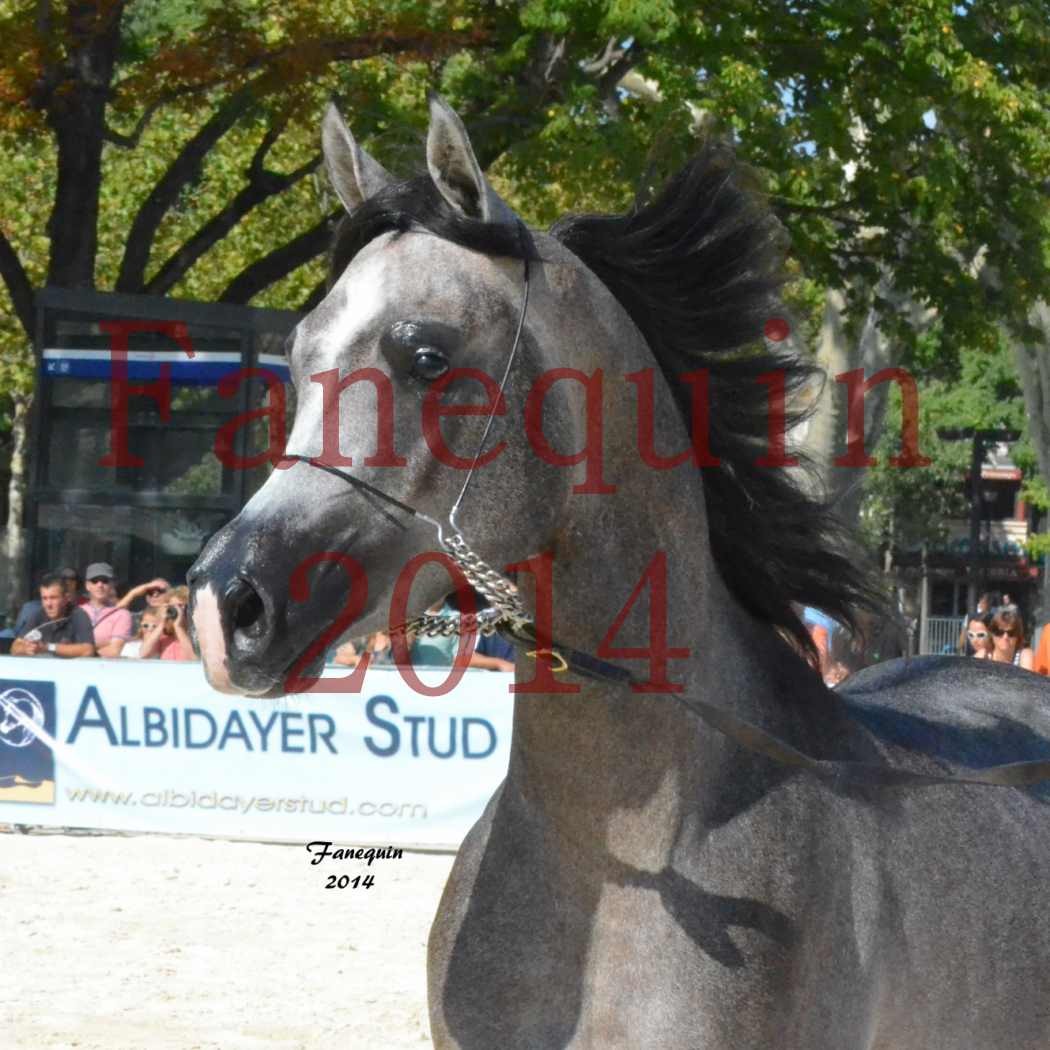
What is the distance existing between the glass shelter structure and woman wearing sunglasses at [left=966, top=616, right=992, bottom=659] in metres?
5.37

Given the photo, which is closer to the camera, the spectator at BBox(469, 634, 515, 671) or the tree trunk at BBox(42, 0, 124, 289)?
the spectator at BBox(469, 634, 515, 671)

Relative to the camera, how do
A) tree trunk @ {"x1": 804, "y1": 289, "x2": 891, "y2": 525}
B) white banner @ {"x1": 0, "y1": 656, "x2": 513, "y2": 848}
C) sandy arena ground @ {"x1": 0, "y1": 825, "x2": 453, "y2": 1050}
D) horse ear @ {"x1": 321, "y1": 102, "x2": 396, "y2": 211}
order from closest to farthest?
horse ear @ {"x1": 321, "y1": 102, "x2": 396, "y2": 211}, sandy arena ground @ {"x1": 0, "y1": 825, "x2": 453, "y2": 1050}, white banner @ {"x1": 0, "y1": 656, "x2": 513, "y2": 848}, tree trunk @ {"x1": 804, "y1": 289, "x2": 891, "y2": 525}

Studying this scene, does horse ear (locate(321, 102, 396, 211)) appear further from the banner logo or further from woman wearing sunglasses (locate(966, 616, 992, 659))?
woman wearing sunglasses (locate(966, 616, 992, 659))

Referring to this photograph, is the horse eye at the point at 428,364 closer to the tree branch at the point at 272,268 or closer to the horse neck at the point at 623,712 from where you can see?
the horse neck at the point at 623,712

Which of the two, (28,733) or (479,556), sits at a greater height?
(479,556)

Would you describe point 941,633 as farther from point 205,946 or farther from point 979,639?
point 205,946

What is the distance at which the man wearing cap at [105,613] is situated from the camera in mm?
12289

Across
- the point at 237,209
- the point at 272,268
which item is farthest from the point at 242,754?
the point at 237,209

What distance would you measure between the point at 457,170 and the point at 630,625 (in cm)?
82

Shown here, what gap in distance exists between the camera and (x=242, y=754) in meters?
11.2

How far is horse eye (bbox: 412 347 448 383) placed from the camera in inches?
107

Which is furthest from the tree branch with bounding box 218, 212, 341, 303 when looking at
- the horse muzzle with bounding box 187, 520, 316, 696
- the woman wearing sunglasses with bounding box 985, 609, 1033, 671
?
the horse muzzle with bounding box 187, 520, 316, 696

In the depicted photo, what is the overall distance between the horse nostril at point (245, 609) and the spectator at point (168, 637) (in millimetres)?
9596

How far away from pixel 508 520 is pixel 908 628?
1400mm
